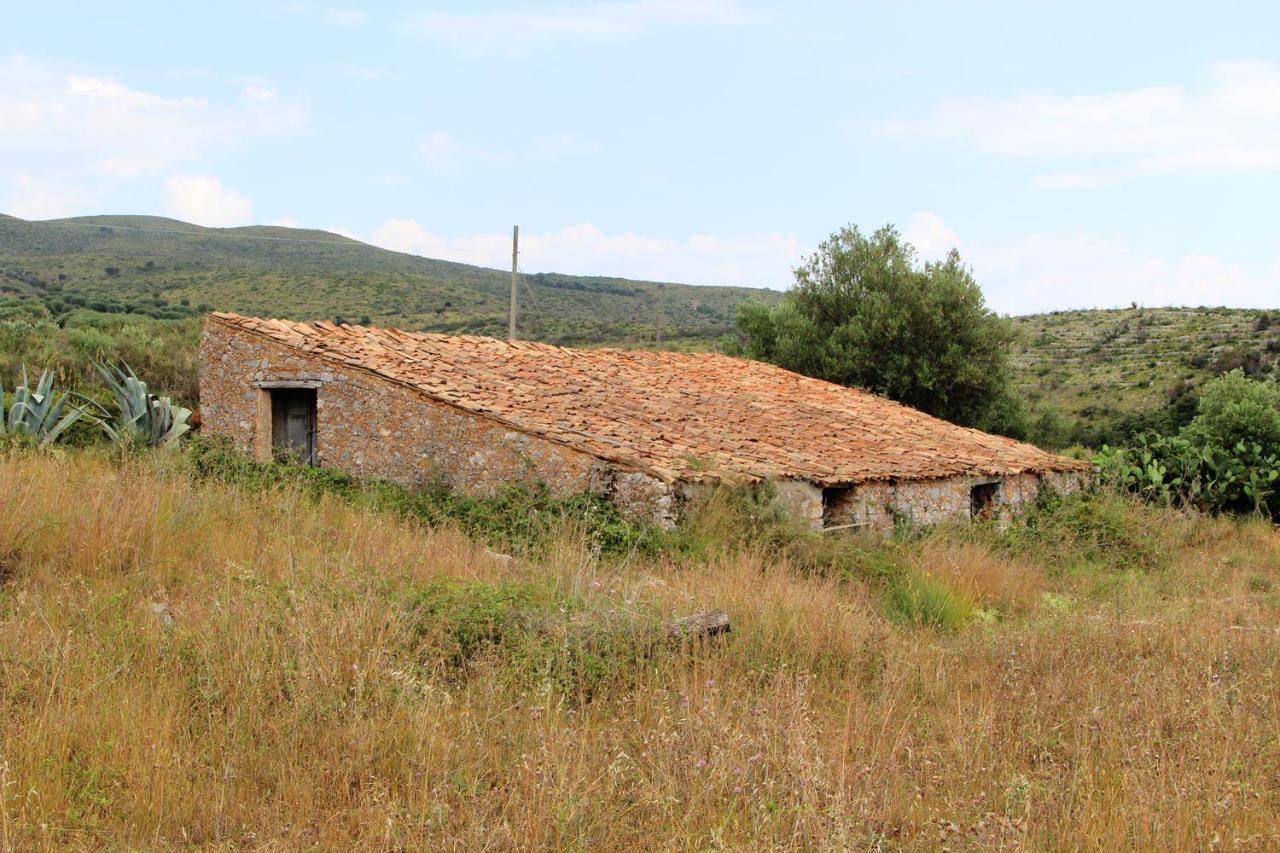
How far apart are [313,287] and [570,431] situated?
36565 millimetres

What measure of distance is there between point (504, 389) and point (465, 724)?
877 cm

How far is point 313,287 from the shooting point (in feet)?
143

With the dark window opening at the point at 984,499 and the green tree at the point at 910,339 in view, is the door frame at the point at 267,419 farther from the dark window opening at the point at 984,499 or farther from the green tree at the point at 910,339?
the green tree at the point at 910,339

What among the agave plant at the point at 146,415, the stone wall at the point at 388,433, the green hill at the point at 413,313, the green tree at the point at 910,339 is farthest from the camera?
the green hill at the point at 413,313

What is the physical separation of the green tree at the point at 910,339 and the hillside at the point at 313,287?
12265 millimetres

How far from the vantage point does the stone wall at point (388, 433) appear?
985 centimetres

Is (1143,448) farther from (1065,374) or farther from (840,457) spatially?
(1065,374)

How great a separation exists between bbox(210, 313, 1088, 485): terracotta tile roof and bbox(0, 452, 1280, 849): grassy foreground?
12.5ft

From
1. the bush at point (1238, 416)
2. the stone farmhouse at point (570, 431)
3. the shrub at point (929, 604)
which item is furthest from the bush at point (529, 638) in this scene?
the bush at point (1238, 416)

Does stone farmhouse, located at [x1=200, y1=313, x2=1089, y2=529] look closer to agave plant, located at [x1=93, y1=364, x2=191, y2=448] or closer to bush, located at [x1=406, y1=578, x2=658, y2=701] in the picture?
agave plant, located at [x1=93, y1=364, x2=191, y2=448]

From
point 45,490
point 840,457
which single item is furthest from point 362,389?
point 840,457

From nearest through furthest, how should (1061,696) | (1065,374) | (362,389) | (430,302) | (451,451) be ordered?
(1061,696) < (451,451) < (362,389) < (1065,374) < (430,302)

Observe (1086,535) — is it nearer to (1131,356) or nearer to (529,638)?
(529,638)

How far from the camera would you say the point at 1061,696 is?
4.62 metres
